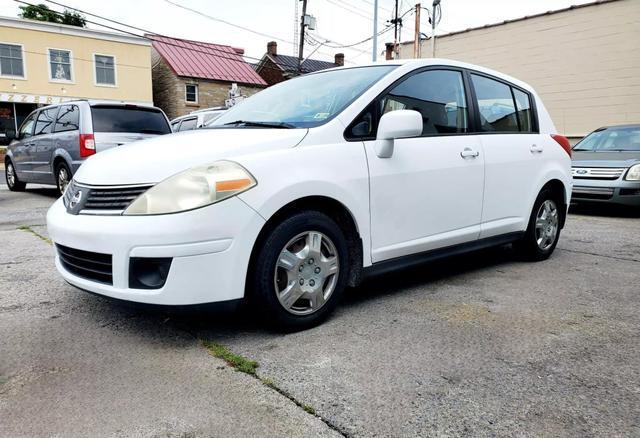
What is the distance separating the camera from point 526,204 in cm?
428

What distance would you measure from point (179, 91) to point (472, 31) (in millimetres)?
17765

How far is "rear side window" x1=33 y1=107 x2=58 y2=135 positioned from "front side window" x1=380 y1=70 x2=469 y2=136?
286 inches

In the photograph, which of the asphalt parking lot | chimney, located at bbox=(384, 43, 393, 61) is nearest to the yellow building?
chimney, located at bbox=(384, 43, 393, 61)

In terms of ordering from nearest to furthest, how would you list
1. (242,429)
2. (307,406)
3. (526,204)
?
(242,429)
(307,406)
(526,204)

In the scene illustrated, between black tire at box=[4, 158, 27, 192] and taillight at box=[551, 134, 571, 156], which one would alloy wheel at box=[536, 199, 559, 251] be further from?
black tire at box=[4, 158, 27, 192]

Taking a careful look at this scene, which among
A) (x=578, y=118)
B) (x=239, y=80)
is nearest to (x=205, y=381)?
(x=578, y=118)

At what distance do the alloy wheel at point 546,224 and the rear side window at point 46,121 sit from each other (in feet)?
25.7

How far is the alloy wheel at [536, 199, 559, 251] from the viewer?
454 cm

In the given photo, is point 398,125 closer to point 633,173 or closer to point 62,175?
point 633,173

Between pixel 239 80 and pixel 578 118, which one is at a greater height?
pixel 239 80

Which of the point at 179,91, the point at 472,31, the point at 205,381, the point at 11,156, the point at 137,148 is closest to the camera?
the point at 205,381

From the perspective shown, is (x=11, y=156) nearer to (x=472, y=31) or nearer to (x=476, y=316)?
(x=476, y=316)

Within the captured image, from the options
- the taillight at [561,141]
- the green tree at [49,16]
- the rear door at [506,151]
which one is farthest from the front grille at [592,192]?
the green tree at [49,16]

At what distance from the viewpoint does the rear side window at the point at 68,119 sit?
307 inches
